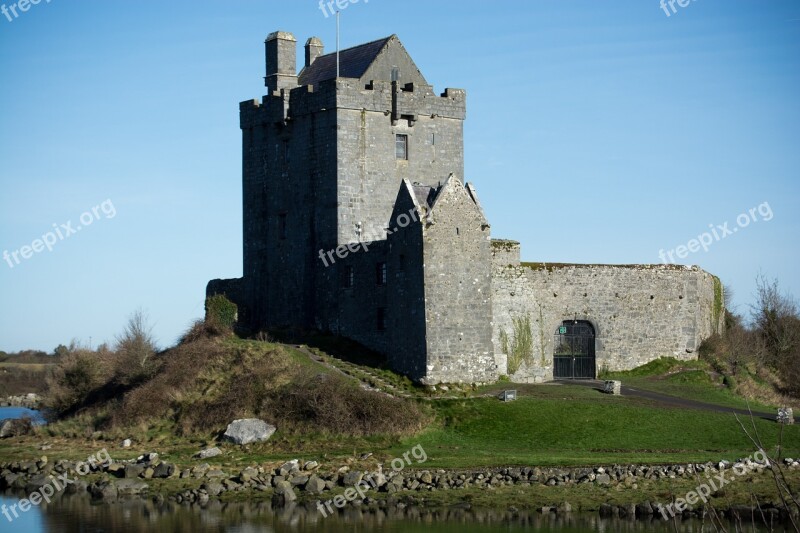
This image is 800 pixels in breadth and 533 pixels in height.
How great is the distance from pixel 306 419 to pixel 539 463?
28.9 ft

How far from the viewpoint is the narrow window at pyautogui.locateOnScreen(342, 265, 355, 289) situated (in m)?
50.3

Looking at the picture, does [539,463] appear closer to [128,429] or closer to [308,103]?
[128,429]

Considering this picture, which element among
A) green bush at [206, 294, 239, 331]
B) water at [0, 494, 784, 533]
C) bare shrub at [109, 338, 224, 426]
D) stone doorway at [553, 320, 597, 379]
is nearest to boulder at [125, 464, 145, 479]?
water at [0, 494, 784, 533]

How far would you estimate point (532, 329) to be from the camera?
48375mm

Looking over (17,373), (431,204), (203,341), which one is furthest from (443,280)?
(17,373)

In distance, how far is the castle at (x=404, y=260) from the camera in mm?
44750

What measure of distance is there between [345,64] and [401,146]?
472 cm

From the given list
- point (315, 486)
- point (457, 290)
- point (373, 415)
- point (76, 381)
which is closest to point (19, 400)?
point (76, 381)

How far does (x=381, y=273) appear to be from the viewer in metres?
48.3

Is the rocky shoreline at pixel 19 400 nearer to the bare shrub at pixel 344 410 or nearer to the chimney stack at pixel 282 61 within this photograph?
the chimney stack at pixel 282 61

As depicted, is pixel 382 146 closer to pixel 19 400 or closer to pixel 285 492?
pixel 285 492

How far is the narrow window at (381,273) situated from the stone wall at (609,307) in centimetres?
414

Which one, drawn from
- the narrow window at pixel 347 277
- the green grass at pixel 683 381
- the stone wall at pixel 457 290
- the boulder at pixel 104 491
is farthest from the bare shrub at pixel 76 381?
the green grass at pixel 683 381

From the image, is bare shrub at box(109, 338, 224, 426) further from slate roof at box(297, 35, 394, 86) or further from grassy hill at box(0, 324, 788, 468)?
slate roof at box(297, 35, 394, 86)
